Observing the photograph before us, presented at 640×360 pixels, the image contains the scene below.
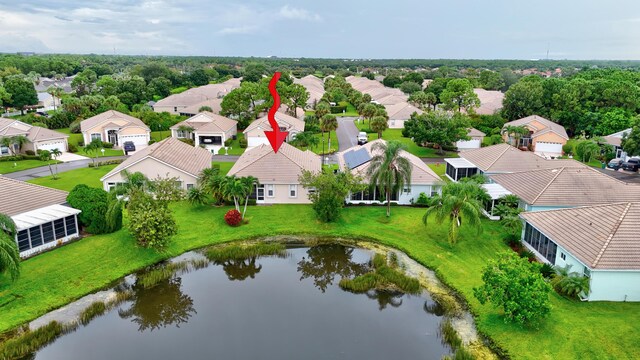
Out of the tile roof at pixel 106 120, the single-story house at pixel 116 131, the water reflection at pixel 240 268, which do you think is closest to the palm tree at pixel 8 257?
the water reflection at pixel 240 268

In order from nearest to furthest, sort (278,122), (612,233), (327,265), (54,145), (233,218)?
(612,233) → (327,265) → (233,218) → (54,145) → (278,122)

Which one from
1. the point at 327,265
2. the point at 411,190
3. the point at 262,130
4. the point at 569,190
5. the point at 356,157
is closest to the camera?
the point at 327,265

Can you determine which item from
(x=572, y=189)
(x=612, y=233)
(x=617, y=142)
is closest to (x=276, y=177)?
(x=572, y=189)

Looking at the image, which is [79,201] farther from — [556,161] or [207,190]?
[556,161]

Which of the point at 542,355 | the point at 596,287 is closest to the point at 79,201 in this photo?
the point at 542,355

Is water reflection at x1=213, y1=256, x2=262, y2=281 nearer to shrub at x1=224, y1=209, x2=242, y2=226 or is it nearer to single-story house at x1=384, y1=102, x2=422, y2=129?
shrub at x1=224, y1=209, x2=242, y2=226

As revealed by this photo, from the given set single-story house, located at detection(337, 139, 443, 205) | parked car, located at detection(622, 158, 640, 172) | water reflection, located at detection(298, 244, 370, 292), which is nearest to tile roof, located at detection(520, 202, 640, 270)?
single-story house, located at detection(337, 139, 443, 205)

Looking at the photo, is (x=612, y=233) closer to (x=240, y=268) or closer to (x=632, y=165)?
(x=240, y=268)
